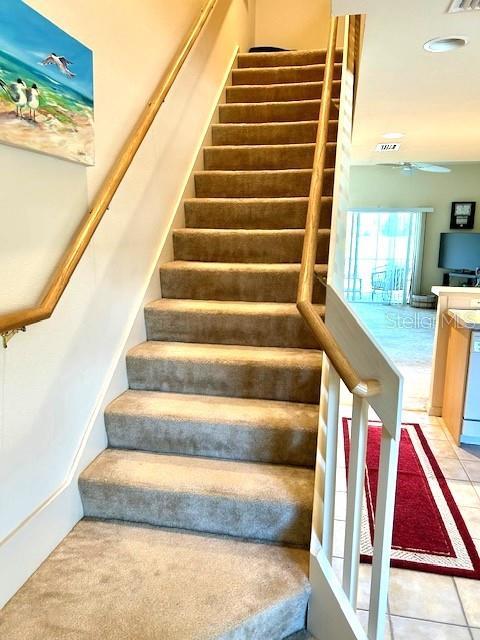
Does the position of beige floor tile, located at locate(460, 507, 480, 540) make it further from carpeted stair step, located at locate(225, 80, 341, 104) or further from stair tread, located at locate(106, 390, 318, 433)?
carpeted stair step, located at locate(225, 80, 341, 104)

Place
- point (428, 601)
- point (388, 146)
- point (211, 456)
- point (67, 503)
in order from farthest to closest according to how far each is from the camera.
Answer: point (388, 146)
point (211, 456)
point (428, 601)
point (67, 503)

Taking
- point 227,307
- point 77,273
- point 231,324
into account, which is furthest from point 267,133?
point 77,273

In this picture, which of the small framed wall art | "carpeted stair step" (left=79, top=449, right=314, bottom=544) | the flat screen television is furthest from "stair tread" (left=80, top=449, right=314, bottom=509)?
the small framed wall art

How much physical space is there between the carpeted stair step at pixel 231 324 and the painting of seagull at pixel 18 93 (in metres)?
1.18

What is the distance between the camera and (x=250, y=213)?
279cm

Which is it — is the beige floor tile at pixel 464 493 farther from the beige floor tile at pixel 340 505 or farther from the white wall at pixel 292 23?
the white wall at pixel 292 23

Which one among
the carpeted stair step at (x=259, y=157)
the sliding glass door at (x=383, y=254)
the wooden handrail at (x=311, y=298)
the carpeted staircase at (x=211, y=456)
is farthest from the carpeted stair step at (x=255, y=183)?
the sliding glass door at (x=383, y=254)

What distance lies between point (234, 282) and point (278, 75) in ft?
7.79

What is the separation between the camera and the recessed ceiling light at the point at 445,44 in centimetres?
209

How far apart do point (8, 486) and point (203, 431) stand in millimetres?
732

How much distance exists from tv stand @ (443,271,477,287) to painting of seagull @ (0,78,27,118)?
760cm

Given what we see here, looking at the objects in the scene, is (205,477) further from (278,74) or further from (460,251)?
(460,251)

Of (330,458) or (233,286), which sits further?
(233,286)

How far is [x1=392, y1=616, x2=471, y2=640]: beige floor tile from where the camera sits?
5.17ft
